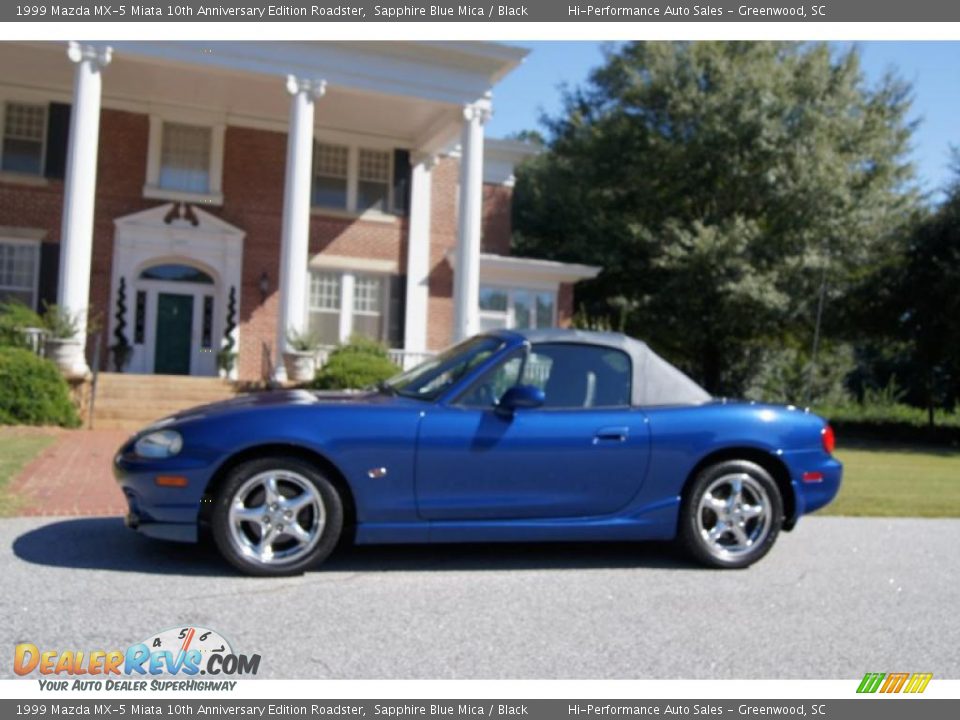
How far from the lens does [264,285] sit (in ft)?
65.9

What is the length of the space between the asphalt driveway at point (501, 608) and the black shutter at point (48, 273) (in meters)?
13.6

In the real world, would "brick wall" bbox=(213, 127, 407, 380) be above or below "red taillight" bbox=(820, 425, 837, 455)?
above

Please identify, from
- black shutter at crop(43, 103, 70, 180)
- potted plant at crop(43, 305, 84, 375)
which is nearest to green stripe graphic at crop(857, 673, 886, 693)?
potted plant at crop(43, 305, 84, 375)

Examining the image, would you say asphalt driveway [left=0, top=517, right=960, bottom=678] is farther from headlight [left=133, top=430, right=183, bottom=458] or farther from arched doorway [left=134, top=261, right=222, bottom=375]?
arched doorway [left=134, top=261, right=222, bottom=375]

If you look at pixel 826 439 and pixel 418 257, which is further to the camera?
pixel 418 257

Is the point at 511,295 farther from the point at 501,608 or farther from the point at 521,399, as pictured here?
the point at 501,608

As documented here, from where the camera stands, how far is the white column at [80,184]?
51.7 ft

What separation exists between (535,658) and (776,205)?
67.4 feet

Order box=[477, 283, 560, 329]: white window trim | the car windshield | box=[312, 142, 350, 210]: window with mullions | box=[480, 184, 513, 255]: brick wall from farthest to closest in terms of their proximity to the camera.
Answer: box=[480, 184, 513, 255]: brick wall < box=[477, 283, 560, 329]: white window trim < box=[312, 142, 350, 210]: window with mullions < the car windshield

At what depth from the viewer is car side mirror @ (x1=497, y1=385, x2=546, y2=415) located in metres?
5.44

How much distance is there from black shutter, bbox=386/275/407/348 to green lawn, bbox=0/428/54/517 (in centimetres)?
979

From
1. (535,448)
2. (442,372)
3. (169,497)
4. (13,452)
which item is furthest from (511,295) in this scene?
(169,497)

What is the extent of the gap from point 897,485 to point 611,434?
672 cm

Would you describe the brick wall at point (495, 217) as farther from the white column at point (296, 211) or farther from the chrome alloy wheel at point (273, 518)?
the chrome alloy wheel at point (273, 518)
